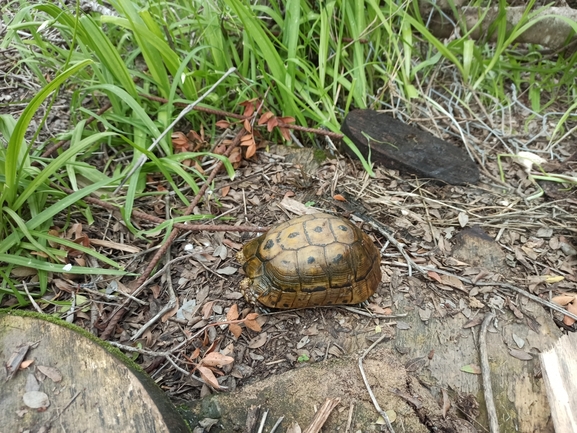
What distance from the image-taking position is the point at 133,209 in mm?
2520

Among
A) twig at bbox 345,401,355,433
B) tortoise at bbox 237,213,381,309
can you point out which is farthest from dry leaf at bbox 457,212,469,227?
twig at bbox 345,401,355,433

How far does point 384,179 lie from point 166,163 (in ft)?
5.16

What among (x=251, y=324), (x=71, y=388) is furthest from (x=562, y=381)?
(x=71, y=388)

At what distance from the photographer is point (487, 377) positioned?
1.85 m

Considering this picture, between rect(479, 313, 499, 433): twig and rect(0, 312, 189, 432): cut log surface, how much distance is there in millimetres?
1329

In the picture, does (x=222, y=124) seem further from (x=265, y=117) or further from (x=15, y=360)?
(x=15, y=360)

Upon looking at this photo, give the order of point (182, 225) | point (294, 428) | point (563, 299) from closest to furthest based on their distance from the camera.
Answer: point (294, 428) → point (563, 299) → point (182, 225)

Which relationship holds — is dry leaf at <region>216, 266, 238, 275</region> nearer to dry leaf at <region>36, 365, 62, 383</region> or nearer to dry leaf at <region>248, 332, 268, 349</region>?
dry leaf at <region>248, 332, 268, 349</region>

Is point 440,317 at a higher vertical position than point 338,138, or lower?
lower

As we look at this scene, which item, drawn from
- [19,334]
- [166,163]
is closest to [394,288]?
[166,163]

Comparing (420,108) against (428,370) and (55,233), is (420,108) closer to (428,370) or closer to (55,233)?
(428,370)

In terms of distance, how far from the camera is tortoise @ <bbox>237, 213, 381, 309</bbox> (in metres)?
2.03

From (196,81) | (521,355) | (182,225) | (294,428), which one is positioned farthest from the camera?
(196,81)

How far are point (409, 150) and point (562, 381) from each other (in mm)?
1759
